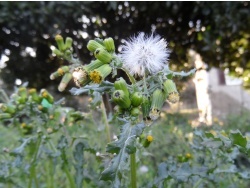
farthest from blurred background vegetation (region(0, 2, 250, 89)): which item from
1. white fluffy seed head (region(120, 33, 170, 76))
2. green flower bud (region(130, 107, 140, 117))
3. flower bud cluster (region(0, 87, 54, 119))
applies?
green flower bud (region(130, 107, 140, 117))

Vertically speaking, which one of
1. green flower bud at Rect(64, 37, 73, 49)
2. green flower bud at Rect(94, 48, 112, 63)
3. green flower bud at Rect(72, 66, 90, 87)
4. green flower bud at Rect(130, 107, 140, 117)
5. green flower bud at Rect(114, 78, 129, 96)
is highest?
green flower bud at Rect(64, 37, 73, 49)

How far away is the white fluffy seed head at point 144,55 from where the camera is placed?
2.43ft

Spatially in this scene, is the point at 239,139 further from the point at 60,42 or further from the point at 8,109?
the point at 8,109

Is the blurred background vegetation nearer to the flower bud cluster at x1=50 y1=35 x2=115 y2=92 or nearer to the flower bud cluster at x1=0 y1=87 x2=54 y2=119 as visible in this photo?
the flower bud cluster at x1=0 y1=87 x2=54 y2=119

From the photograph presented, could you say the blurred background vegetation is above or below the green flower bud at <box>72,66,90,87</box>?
above

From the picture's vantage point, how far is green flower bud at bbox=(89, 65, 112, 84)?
69 cm

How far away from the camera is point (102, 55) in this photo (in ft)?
2.30

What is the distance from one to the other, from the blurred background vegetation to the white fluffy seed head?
200 centimetres

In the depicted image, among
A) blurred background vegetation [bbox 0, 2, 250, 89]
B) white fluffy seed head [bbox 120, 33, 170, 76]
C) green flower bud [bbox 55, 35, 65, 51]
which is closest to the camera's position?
white fluffy seed head [bbox 120, 33, 170, 76]

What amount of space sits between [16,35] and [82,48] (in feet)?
2.99

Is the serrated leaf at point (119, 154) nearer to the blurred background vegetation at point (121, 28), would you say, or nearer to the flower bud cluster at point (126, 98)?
the flower bud cluster at point (126, 98)

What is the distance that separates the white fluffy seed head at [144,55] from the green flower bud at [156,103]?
2.4 inches

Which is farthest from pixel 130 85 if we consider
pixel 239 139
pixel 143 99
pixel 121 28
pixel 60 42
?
pixel 121 28

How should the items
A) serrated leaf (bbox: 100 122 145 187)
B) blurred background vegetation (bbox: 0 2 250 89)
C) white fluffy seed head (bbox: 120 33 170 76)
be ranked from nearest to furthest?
1. serrated leaf (bbox: 100 122 145 187)
2. white fluffy seed head (bbox: 120 33 170 76)
3. blurred background vegetation (bbox: 0 2 250 89)
